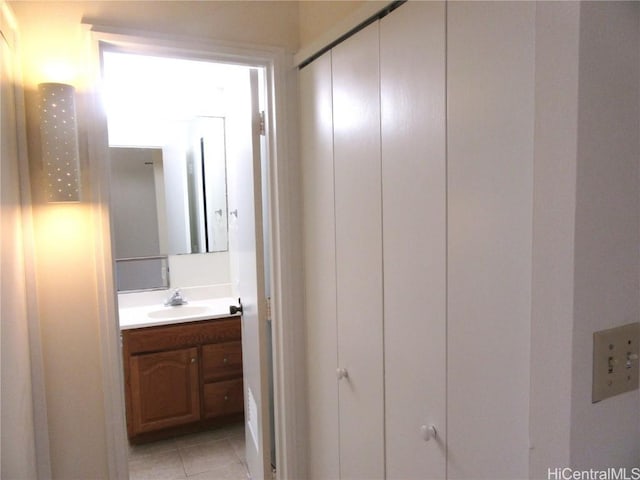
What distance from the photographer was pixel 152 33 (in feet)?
5.27

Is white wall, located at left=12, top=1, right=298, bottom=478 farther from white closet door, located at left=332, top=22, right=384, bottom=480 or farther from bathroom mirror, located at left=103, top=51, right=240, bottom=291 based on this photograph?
bathroom mirror, located at left=103, top=51, right=240, bottom=291

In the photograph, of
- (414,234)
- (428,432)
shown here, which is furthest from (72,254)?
(428,432)

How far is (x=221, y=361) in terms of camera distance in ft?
9.32

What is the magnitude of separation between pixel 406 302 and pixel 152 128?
2.42m

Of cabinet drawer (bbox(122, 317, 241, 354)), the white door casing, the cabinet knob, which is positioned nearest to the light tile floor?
the white door casing

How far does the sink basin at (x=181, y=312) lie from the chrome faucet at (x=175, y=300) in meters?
0.03

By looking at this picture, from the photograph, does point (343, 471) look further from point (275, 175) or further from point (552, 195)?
point (552, 195)

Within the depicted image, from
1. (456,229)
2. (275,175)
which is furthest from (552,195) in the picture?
(275,175)

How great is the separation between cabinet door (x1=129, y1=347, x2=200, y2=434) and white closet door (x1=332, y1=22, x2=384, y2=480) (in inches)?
57.0

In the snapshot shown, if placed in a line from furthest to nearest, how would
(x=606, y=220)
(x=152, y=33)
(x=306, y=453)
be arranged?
1. (x=306, y=453)
2. (x=152, y=33)
3. (x=606, y=220)

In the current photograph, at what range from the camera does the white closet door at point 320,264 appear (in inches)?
64.0

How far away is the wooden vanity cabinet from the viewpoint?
2629 mm

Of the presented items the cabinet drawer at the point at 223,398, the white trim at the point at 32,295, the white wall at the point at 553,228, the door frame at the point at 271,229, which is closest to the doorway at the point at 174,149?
the cabinet drawer at the point at 223,398

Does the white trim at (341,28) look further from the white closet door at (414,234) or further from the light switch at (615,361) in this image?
the light switch at (615,361)
